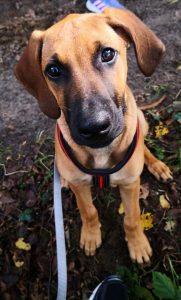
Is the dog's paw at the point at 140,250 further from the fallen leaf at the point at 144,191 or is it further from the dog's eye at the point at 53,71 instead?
the dog's eye at the point at 53,71

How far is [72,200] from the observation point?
3541mm

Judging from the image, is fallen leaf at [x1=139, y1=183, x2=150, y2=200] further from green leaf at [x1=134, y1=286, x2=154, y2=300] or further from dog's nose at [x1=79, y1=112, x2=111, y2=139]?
dog's nose at [x1=79, y1=112, x2=111, y2=139]

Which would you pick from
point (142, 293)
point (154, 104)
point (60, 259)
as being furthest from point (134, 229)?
point (154, 104)

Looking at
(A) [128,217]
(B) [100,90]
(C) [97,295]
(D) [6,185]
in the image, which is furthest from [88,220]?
(B) [100,90]

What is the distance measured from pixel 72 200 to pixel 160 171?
84 centimetres

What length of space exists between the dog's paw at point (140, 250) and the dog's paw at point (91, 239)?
263mm

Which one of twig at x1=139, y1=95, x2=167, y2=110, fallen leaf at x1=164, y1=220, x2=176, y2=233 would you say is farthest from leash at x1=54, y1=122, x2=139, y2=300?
twig at x1=139, y1=95, x2=167, y2=110

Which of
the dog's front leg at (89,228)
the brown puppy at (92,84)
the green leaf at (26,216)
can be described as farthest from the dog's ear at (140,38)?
the green leaf at (26,216)

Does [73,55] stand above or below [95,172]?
above

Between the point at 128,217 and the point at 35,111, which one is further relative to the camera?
the point at 35,111

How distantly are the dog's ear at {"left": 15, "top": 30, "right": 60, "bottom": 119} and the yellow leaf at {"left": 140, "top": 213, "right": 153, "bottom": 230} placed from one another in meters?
1.26

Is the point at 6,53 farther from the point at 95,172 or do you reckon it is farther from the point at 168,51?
the point at 95,172

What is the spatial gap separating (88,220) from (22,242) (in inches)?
25.9

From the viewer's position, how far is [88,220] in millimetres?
3141
